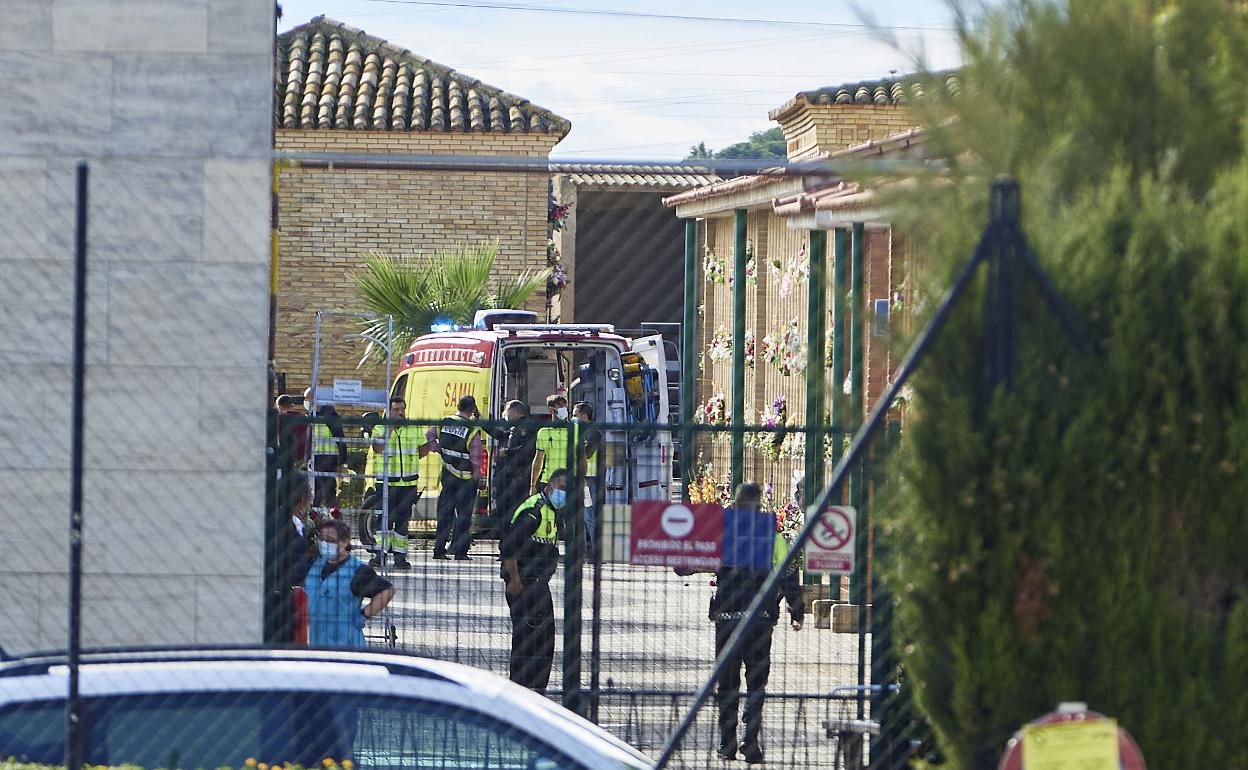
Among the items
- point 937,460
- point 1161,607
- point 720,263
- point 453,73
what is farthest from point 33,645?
point 453,73

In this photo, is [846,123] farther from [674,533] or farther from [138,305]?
[138,305]

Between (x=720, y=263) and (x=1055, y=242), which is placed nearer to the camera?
(x=1055, y=242)

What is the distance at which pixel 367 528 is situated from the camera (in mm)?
10953

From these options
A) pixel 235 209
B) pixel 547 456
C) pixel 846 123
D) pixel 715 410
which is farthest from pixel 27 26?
pixel 846 123

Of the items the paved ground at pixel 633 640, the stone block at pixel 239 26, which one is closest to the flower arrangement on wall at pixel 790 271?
the paved ground at pixel 633 640

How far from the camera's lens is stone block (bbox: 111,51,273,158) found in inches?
270

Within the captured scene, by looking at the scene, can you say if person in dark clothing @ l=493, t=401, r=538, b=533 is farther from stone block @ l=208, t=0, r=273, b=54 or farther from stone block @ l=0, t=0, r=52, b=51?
stone block @ l=0, t=0, r=52, b=51

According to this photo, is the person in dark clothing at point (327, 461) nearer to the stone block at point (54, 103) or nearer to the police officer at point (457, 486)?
the police officer at point (457, 486)

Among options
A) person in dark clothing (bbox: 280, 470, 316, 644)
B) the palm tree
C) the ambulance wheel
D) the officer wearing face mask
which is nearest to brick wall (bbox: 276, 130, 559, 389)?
the palm tree

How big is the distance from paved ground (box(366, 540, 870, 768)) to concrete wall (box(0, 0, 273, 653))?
4.97ft

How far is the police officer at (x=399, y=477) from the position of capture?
9656 millimetres

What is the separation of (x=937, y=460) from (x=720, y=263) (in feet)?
54.0

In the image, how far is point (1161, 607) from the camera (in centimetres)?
426

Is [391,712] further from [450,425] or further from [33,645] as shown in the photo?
[33,645]
